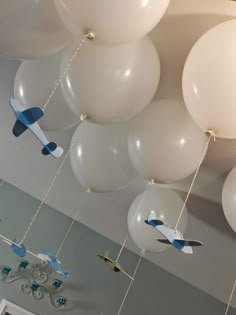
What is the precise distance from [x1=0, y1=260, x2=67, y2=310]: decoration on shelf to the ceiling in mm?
317

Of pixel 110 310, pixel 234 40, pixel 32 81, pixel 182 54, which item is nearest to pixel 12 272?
pixel 110 310

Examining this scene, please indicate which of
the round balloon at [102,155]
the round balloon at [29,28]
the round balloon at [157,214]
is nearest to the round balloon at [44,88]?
the round balloon at [102,155]

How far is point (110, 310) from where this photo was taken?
2.39 m

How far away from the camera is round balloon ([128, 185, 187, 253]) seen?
1.58 metres

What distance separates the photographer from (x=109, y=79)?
3.54ft

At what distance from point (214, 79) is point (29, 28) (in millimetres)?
394

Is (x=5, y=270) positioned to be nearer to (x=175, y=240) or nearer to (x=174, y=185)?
(x=174, y=185)

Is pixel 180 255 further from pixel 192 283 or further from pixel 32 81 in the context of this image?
pixel 32 81

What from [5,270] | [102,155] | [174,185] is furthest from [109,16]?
[5,270]

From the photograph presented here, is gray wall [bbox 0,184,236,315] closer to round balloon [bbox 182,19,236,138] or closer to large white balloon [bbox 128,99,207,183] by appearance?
large white balloon [bbox 128,99,207,183]

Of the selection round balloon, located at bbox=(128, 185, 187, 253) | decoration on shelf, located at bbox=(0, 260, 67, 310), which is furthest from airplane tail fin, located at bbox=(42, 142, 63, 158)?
decoration on shelf, located at bbox=(0, 260, 67, 310)

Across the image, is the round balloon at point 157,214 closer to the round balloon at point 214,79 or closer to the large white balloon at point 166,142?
the large white balloon at point 166,142

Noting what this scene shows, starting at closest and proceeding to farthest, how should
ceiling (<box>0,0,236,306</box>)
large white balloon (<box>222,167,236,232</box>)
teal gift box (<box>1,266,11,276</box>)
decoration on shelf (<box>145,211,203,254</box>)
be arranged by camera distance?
decoration on shelf (<box>145,211,203,254</box>) → ceiling (<box>0,0,236,306</box>) → large white balloon (<box>222,167,236,232</box>) → teal gift box (<box>1,266,11,276</box>)

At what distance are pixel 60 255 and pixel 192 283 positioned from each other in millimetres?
668
